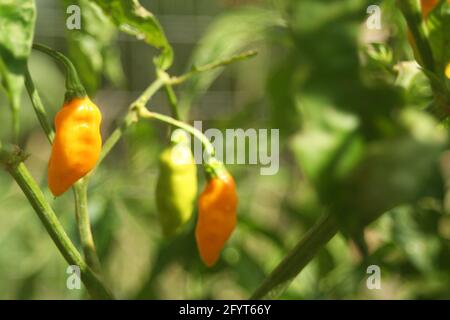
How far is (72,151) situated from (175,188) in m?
0.18

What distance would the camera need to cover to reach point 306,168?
0.46m

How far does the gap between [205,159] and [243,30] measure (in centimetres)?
42

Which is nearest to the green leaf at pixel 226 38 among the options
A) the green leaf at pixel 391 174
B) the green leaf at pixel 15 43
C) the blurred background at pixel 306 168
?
the blurred background at pixel 306 168

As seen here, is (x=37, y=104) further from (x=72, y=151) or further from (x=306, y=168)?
(x=306, y=168)

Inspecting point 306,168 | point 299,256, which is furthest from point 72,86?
point 306,168

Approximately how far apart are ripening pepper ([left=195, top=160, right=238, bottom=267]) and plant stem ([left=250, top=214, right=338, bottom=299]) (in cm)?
9

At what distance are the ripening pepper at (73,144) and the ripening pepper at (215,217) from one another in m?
0.15

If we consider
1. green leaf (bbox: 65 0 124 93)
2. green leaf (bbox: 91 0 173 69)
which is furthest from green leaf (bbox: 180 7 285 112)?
green leaf (bbox: 91 0 173 69)

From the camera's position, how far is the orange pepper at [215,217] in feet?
Result: 2.87

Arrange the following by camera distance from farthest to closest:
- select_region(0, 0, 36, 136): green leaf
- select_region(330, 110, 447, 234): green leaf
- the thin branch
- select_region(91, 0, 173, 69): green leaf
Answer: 1. select_region(91, 0, 173, 69): green leaf
2. the thin branch
3. select_region(0, 0, 36, 136): green leaf
4. select_region(330, 110, 447, 234): green leaf

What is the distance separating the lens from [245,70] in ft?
12.0

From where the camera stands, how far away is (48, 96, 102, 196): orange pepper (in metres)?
0.76

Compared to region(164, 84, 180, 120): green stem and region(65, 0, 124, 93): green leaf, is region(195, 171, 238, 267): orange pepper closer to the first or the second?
region(164, 84, 180, 120): green stem

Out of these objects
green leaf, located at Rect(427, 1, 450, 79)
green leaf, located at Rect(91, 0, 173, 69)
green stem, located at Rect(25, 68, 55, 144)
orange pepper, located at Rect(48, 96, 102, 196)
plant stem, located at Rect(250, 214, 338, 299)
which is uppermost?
green leaf, located at Rect(91, 0, 173, 69)
